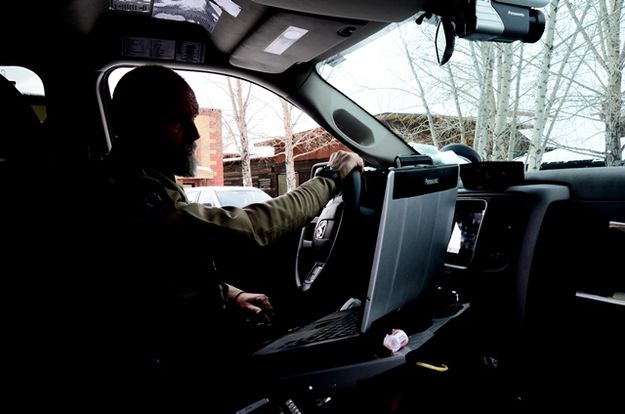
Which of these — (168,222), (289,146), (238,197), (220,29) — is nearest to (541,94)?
(238,197)

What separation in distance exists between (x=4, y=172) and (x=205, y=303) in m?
0.72

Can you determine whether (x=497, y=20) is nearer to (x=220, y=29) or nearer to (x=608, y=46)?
(x=220, y=29)

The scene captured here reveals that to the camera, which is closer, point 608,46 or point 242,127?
point 608,46

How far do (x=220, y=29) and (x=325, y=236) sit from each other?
53.1 inches

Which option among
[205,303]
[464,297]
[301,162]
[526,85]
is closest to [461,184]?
[464,297]

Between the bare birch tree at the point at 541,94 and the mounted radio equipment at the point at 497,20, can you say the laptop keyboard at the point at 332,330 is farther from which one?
the bare birch tree at the point at 541,94

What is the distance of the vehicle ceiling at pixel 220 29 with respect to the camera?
2.00 metres

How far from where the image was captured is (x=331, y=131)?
9.31 ft

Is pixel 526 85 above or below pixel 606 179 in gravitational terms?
above

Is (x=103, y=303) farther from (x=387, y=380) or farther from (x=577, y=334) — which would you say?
(x=577, y=334)

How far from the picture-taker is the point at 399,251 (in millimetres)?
1546

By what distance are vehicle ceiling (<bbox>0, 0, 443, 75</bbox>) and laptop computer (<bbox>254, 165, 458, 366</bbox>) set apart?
924 mm

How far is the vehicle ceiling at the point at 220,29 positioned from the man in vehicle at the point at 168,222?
919 mm

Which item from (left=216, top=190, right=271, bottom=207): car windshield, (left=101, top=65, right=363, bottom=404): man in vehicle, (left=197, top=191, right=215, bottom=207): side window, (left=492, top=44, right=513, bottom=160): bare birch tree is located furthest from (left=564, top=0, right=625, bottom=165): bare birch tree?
(left=101, top=65, right=363, bottom=404): man in vehicle
